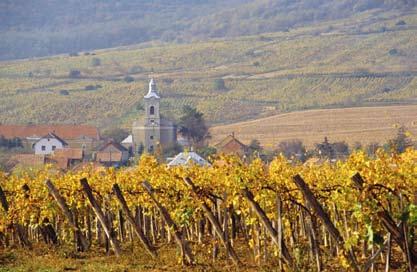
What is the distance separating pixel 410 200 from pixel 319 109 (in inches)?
4926

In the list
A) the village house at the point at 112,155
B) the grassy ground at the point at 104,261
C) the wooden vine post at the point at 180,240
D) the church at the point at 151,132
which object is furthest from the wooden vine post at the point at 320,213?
the church at the point at 151,132

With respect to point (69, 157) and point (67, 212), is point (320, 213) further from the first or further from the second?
point (69, 157)

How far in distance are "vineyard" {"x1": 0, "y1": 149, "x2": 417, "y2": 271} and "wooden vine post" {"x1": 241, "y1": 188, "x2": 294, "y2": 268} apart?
18 mm

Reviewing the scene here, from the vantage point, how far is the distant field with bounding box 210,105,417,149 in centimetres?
11619

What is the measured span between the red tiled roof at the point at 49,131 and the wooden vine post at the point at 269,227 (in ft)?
377

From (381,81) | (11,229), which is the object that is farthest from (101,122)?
(11,229)

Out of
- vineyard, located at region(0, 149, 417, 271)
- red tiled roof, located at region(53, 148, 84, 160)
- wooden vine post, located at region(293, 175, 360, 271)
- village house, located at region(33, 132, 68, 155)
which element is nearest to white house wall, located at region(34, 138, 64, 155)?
village house, located at region(33, 132, 68, 155)

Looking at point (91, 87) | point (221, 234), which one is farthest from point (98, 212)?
point (91, 87)

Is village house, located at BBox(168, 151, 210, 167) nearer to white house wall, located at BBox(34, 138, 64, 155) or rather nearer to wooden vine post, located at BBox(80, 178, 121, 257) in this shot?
wooden vine post, located at BBox(80, 178, 121, 257)

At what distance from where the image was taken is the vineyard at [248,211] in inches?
718

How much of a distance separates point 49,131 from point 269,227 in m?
121

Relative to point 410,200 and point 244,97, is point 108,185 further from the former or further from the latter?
point 244,97

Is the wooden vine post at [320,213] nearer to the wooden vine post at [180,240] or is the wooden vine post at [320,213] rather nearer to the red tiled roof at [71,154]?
the wooden vine post at [180,240]

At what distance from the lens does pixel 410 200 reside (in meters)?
20.5
